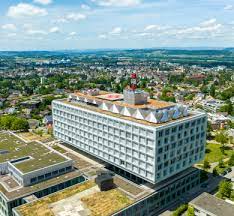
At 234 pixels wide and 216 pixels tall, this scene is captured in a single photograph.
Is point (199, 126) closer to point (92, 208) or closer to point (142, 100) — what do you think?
point (142, 100)

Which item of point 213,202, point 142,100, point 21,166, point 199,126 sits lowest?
point 213,202

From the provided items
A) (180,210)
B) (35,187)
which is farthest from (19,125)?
(180,210)

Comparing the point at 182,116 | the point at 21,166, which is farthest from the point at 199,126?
the point at 21,166

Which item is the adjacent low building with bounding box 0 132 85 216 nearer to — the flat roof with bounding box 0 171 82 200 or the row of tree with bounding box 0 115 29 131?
the flat roof with bounding box 0 171 82 200

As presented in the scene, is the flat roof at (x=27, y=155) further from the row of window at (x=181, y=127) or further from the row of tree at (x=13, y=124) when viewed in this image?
the row of tree at (x=13, y=124)

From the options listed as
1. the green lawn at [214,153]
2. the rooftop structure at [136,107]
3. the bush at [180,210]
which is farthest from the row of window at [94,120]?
the green lawn at [214,153]

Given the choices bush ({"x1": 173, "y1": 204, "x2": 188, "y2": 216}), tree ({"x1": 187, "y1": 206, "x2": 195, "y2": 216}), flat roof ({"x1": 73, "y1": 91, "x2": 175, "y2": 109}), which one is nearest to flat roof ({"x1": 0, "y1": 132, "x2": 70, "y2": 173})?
flat roof ({"x1": 73, "y1": 91, "x2": 175, "y2": 109})
